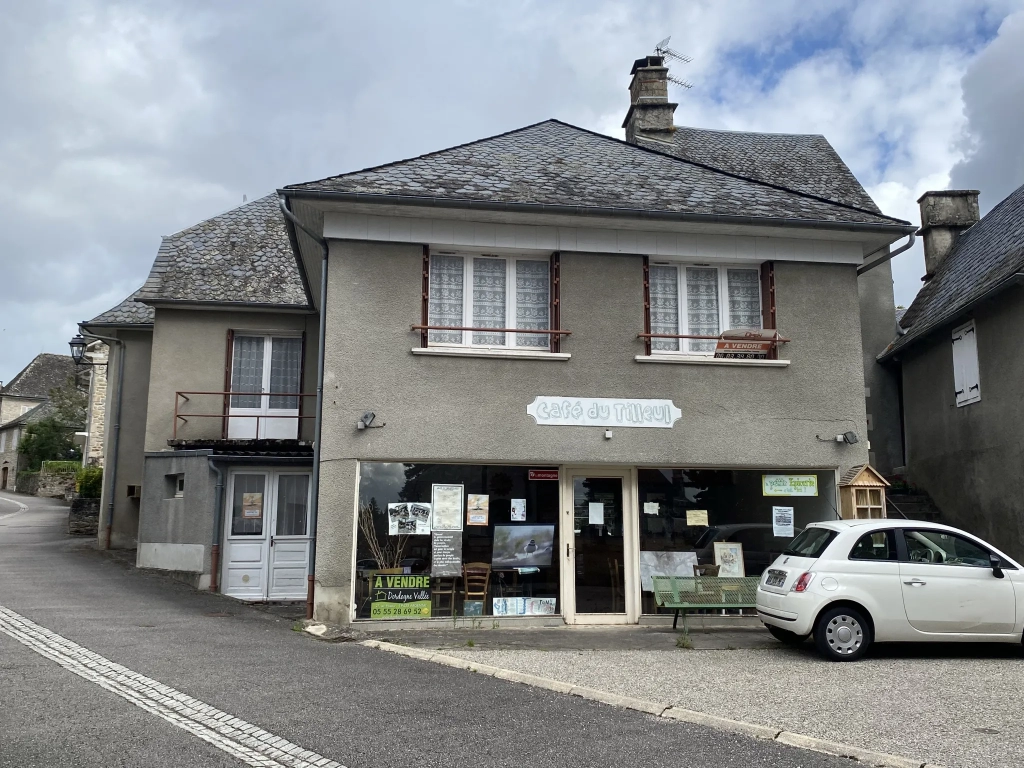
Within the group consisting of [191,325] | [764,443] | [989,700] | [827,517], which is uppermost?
[191,325]

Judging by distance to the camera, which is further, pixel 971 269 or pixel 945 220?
pixel 945 220

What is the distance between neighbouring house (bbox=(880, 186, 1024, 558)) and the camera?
45.8 feet

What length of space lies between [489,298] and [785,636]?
5678mm

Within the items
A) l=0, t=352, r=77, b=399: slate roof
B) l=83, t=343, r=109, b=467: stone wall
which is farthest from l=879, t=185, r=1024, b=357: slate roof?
l=0, t=352, r=77, b=399: slate roof

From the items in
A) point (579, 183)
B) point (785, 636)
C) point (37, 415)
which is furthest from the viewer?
point (37, 415)

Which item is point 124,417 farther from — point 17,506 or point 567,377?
point 17,506

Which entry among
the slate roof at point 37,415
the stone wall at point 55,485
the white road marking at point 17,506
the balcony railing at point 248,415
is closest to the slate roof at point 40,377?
the slate roof at point 37,415

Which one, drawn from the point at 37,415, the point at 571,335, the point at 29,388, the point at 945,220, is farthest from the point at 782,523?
the point at 29,388

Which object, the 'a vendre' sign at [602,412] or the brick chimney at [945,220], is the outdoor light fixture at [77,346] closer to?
the 'a vendre' sign at [602,412]

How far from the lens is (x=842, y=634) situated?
9.12m

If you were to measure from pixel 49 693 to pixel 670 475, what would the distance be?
7770 millimetres

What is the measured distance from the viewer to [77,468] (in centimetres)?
4203

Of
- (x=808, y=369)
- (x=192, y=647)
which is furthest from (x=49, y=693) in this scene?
(x=808, y=369)

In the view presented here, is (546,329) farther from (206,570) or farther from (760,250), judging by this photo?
(206,570)
